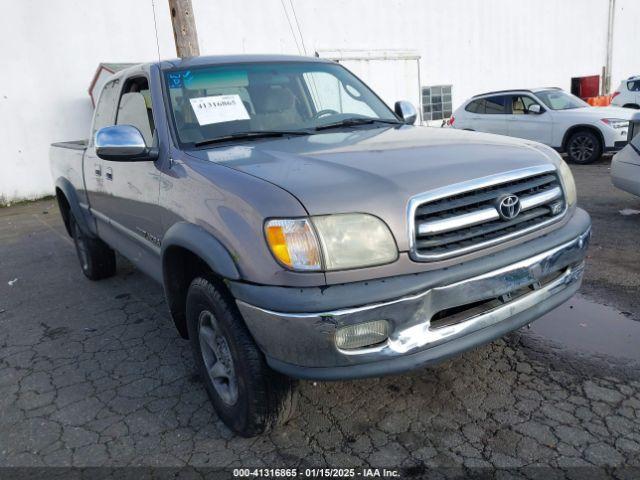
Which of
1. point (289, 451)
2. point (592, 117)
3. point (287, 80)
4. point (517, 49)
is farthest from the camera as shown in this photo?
point (517, 49)

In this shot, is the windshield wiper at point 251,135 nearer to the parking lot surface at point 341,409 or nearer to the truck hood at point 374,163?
the truck hood at point 374,163

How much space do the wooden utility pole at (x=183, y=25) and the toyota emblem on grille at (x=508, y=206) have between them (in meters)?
7.25

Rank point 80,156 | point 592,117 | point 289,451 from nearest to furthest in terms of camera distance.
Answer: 1. point 289,451
2. point 80,156
3. point 592,117

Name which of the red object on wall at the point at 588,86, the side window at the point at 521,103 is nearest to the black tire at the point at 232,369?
the side window at the point at 521,103

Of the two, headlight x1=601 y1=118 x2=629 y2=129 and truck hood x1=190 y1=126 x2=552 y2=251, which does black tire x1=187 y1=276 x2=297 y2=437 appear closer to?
truck hood x1=190 y1=126 x2=552 y2=251

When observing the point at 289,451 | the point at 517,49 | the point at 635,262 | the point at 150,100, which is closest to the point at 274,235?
the point at 289,451

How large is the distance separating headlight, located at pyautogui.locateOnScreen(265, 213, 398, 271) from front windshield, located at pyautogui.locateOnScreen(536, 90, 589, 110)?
32.9 feet

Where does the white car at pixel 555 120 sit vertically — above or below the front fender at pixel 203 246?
below

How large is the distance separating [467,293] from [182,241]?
4.45ft

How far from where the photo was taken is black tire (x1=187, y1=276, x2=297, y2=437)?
2.29 m

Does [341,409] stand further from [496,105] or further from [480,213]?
[496,105]

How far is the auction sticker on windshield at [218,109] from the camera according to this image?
9.97 feet

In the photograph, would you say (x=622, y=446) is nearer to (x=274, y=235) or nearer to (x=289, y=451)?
(x=289, y=451)

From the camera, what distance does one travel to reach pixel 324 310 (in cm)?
198
